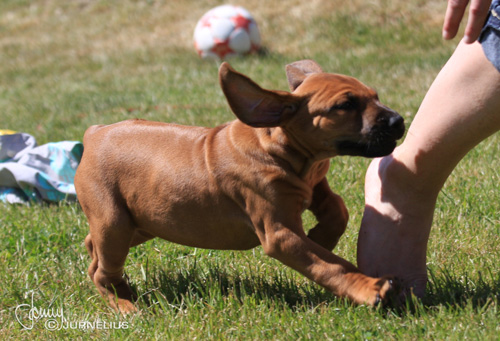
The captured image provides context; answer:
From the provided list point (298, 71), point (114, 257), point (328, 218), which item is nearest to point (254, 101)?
point (298, 71)

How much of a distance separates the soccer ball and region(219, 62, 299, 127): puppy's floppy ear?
20.9ft

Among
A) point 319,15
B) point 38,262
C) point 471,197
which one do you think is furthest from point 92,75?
point 471,197

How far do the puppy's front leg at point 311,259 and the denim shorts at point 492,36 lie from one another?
3.04 feet

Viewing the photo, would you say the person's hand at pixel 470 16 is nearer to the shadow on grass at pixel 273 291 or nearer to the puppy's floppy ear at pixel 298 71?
the puppy's floppy ear at pixel 298 71

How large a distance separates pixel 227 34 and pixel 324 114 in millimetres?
6436

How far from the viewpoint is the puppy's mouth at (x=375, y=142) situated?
8.79 feet

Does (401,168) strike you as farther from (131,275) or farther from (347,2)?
(347,2)

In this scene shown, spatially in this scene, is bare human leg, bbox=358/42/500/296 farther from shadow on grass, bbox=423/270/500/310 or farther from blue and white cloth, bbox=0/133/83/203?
blue and white cloth, bbox=0/133/83/203

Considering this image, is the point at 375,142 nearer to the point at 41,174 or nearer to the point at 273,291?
the point at 273,291

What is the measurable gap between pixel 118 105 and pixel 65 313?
4.53m

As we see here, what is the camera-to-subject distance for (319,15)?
33.2ft

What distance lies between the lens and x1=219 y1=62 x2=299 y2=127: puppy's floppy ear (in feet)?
8.68

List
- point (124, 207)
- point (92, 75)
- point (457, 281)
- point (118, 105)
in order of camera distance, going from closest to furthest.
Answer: point (457, 281) < point (124, 207) < point (118, 105) < point (92, 75)

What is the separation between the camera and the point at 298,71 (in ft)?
10.6
